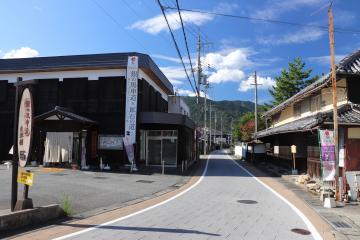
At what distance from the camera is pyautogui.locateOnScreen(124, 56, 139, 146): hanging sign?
27906 mm

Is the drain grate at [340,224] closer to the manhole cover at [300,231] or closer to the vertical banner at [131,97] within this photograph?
the manhole cover at [300,231]

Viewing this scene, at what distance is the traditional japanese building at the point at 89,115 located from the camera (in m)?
28.3

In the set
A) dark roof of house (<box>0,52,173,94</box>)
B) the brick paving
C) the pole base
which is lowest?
the brick paving

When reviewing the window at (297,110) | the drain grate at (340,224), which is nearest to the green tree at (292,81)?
the window at (297,110)

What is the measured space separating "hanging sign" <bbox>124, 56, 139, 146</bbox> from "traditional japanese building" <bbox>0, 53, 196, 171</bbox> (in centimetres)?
20

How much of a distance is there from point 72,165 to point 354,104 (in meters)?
17.9

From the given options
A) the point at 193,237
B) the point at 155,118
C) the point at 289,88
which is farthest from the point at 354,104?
the point at 289,88

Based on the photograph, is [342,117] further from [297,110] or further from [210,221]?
[297,110]

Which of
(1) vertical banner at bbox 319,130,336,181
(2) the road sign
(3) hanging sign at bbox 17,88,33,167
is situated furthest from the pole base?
(1) vertical banner at bbox 319,130,336,181

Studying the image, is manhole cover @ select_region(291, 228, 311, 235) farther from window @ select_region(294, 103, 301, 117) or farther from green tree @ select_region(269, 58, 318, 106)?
green tree @ select_region(269, 58, 318, 106)

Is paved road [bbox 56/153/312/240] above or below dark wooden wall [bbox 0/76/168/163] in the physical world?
below

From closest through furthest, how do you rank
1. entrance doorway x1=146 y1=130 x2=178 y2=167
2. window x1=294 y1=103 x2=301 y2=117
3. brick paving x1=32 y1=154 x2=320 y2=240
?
1. brick paving x1=32 y1=154 x2=320 y2=240
2. window x1=294 y1=103 x2=301 y2=117
3. entrance doorway x1=146 y1=130 x2=178 y2=167

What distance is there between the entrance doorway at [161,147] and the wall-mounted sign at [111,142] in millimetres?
3307

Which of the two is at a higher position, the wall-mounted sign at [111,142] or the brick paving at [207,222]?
the wall-mounted sign at [111,142]
